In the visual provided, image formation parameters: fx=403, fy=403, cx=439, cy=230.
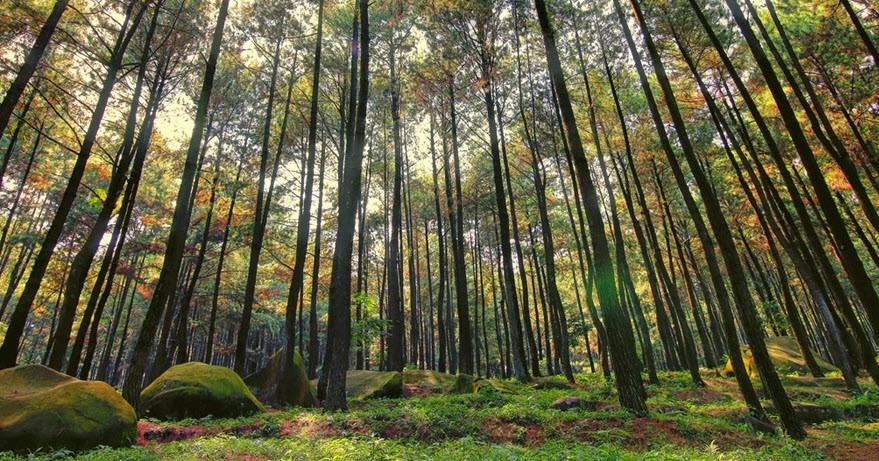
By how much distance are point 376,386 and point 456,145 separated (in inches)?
431

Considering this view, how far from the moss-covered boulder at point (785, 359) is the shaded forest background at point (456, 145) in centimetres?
85

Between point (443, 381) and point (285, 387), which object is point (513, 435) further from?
point (443, 381)

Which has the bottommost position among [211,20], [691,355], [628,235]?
[691,355]

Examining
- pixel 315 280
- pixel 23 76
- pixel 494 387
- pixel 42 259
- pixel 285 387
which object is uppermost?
pixel 23 76

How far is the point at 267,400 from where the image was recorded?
13.4 meters

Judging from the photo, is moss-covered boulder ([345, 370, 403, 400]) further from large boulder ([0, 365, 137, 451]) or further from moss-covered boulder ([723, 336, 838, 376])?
moss-covered boulder ([723, 336, 838, 376])

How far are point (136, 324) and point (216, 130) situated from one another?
2362 cm

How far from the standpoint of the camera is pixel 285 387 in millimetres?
13109

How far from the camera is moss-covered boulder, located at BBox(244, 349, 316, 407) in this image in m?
13.1

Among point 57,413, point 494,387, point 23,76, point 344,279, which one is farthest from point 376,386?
point 23,76

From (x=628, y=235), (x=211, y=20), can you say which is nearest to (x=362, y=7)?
(x=211, y=20)

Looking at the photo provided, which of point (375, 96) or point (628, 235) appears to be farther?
point (628, 235)

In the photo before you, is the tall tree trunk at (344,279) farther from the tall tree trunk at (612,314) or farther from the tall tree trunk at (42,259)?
the tall tree trunk at (42,259)

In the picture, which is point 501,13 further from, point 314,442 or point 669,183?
point 314,442
